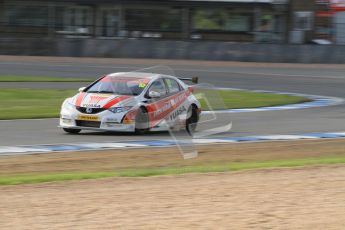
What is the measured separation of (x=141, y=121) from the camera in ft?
48.0

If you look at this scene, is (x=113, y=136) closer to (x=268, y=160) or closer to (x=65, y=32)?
(x=268, y=160)

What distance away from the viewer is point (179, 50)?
38.2 m

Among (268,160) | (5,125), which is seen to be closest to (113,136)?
(5,125)

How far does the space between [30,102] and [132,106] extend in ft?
22.6

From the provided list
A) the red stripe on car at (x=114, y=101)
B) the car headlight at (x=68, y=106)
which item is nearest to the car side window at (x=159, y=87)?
the red stripe on car at (x=114, y=101)

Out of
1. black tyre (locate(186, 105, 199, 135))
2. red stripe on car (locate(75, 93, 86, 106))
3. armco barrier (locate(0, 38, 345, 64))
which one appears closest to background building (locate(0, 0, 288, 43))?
armco barrier (locate(0, 38, 345, 64))

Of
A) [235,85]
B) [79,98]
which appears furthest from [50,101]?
[235,85]

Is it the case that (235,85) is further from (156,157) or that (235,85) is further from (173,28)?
(156,157)

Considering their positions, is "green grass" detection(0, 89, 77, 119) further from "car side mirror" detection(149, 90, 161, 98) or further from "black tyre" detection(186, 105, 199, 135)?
"black tyre" detection(186, 105, 199, 135)

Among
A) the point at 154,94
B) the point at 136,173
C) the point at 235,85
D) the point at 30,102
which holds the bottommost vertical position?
the point at 235,85

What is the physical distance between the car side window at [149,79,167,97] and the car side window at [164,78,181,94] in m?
0.14

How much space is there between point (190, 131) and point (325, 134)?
2.80 m

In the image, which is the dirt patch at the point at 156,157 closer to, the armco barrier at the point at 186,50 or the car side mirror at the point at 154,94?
the car side mirror at the point at 154,94

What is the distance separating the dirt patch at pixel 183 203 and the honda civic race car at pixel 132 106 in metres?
5.23
